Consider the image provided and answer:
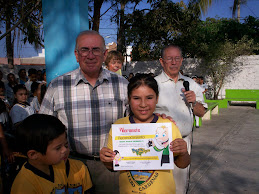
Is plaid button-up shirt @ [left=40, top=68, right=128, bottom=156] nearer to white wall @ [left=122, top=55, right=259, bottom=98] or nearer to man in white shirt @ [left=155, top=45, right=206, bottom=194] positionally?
man in white shirt @ [left=155, top=45, right=206, bottom=194]

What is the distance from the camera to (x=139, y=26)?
1390 cm

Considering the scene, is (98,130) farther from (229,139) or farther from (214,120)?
(214,120)

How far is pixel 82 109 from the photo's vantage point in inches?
84.7

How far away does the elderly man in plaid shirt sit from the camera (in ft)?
6.99

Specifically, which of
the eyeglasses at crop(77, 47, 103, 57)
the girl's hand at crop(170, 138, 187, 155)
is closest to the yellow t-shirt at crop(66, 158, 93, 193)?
the girl's hand at crop(170, 138, 187, 155)

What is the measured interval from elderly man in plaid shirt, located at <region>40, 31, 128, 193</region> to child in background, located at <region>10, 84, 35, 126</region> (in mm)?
2413

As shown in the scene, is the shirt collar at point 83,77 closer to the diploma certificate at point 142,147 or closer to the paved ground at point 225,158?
the diploma certificate at point 142,147

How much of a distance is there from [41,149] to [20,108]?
311 cm

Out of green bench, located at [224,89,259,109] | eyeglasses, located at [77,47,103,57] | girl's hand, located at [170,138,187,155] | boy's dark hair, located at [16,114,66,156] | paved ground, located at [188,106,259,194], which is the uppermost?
eyeglasses, located at [77,47,103,57]

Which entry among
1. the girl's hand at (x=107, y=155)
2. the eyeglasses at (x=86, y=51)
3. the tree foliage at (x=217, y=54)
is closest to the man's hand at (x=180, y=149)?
the girl's hand at (x=107, y=155)

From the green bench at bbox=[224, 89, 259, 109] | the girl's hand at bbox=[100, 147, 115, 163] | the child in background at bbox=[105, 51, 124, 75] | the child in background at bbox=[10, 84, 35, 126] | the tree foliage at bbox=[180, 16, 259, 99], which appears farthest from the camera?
the tree foliage at bbox=[180, 16, 259, 99]

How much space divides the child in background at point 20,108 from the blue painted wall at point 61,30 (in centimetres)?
155

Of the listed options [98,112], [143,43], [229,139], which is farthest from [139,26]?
[98,112]

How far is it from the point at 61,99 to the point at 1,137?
80cm
